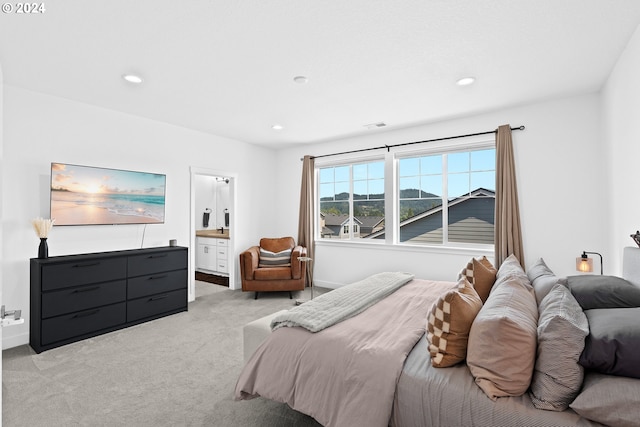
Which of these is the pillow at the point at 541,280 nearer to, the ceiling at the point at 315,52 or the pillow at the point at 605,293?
the pillow at the point at 605,293

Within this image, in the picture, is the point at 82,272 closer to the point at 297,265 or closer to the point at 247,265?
the point at 247,265

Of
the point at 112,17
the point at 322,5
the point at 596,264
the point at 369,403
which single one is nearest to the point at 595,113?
the point at 596,264

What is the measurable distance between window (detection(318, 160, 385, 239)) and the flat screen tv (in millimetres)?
2722

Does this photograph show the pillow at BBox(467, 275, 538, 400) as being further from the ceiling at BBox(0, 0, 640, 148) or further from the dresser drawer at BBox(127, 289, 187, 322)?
the dresser drawer at BBox(127, 289, 187, 322)

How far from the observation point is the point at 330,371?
1.68 m

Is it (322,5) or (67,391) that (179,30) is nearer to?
(322,5)

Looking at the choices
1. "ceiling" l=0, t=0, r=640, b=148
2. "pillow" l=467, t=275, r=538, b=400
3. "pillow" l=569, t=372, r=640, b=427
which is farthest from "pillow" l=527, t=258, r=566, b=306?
"ceiling" l=0, t=0, r=640, b=148

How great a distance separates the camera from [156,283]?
4016 mm

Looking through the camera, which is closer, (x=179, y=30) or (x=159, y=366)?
(x=179, y=30)

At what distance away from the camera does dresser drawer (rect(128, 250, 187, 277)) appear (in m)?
3.82

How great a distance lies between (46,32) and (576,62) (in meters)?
4.22

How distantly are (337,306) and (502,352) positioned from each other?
Result: 3.74ft

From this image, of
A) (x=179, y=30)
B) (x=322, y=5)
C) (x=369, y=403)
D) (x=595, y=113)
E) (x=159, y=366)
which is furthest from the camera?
(x=595, y=113)

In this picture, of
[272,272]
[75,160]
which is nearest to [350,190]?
[272,272]
